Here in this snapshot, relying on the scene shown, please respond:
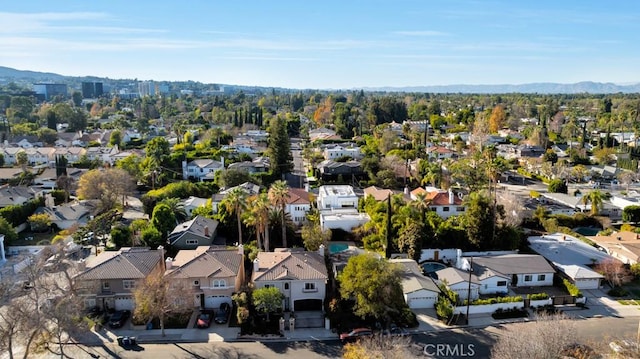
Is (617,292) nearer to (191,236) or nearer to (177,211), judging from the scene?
(191,236)

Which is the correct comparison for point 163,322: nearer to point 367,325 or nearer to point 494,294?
point 367,325

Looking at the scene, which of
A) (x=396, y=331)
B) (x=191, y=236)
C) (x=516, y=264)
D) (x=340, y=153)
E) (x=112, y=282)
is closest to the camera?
(x=396, y=331)

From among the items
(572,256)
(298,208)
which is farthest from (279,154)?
(572,256)

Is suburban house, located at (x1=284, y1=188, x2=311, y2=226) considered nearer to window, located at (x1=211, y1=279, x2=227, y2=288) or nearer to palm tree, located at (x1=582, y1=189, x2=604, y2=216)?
window, located at (x1=211, y1=279, x2=227, y2=288)

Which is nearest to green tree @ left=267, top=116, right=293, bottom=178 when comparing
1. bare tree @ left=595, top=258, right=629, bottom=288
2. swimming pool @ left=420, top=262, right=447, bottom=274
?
swimming pool @ left=420, top=262, right=447, bottom=274

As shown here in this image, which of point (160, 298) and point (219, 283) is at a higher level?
point (160, 298)

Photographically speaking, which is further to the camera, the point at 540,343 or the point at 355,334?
the point at 355,334

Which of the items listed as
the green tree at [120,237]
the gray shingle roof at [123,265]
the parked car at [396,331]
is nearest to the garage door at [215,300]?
the gray shingle roof at [123,265]
